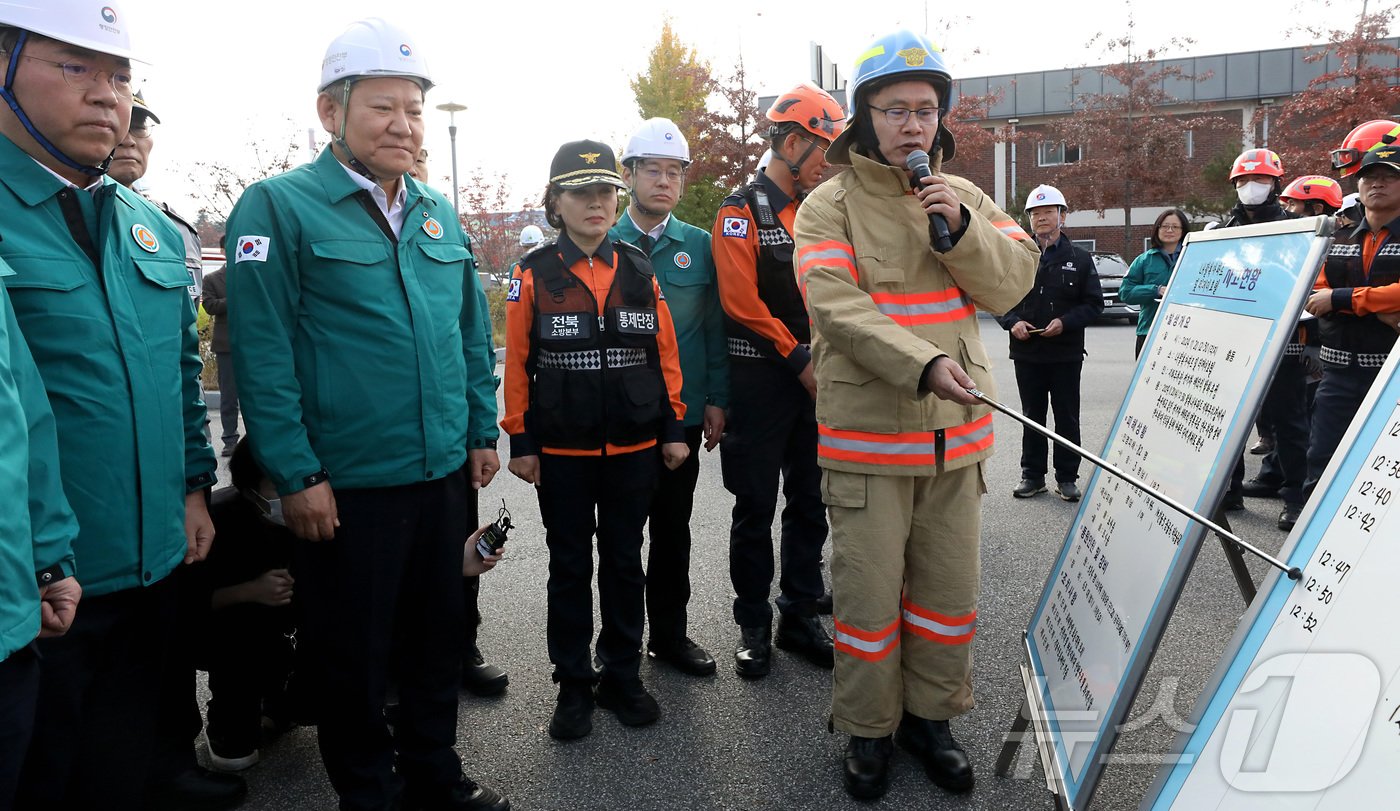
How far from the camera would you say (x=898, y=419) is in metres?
2.73

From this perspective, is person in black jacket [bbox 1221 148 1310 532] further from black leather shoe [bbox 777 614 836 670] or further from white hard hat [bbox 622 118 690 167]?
white hard hat [bbox 622 118 690 167]

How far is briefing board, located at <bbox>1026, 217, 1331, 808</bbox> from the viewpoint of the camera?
1.70 m

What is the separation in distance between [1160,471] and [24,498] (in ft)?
7.28

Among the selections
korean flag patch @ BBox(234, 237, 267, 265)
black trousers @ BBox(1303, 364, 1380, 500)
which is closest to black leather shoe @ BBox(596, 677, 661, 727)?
korean flag patch @ BBox(234, 237, 267, 265)

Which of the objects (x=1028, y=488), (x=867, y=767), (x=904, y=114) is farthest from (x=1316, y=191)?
(x=867, y=767)

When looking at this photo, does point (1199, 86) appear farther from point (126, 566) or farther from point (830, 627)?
point (126, 566)

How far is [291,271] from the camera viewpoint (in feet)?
7.79

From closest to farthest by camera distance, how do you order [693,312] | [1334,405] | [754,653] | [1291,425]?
[754,653] < [693,312] < [1334,405] < [1291,425]

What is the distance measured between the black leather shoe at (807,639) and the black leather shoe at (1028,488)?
9.57 feet

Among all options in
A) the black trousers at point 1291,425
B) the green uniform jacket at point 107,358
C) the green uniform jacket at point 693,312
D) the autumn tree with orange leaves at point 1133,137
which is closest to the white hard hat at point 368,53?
the green uniform jacket at point 107,358

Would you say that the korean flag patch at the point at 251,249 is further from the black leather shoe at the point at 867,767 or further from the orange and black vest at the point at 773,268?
the black leather shoe at the point at 867,767

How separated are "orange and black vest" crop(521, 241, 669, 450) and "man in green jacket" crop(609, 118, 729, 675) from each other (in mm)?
517

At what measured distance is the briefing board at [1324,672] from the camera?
46.8 inches

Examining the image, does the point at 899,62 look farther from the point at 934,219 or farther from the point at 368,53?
the point at 368,53
